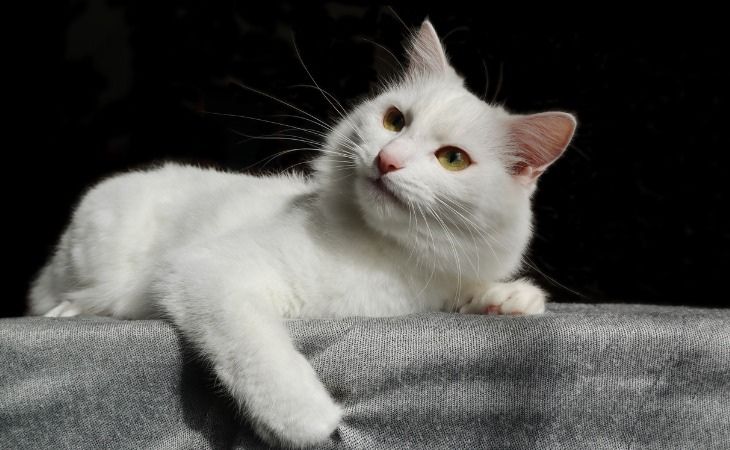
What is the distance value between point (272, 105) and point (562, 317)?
5.38 ft

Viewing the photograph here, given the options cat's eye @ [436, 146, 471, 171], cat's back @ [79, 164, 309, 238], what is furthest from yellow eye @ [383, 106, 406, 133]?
cat's back @ [79, 164, 309, 238]

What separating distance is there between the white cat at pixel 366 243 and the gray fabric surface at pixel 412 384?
3.2 inches

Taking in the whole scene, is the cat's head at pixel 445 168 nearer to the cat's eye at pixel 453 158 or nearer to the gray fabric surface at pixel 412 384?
the cat's eye at pixel 453 158

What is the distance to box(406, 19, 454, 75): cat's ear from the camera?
150cm

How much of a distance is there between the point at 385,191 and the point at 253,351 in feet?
1.24

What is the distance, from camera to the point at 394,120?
1342 mm

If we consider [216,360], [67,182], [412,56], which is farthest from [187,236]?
[67,182]

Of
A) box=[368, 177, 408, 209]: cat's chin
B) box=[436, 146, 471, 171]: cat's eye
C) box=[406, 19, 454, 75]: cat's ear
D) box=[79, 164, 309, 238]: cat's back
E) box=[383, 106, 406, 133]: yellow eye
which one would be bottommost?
box=[79, 164, 309, 238]: cat's back

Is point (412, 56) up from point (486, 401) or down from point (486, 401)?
up

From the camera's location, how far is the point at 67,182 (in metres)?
2.77

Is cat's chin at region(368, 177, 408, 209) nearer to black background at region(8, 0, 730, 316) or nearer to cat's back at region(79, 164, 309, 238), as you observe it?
cat's back at region(79, 164, 309, 238)

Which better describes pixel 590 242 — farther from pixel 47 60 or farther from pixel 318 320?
pixel 47 60

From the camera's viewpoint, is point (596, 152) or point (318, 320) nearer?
point (318, 320)

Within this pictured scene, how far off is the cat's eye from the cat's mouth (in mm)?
136
